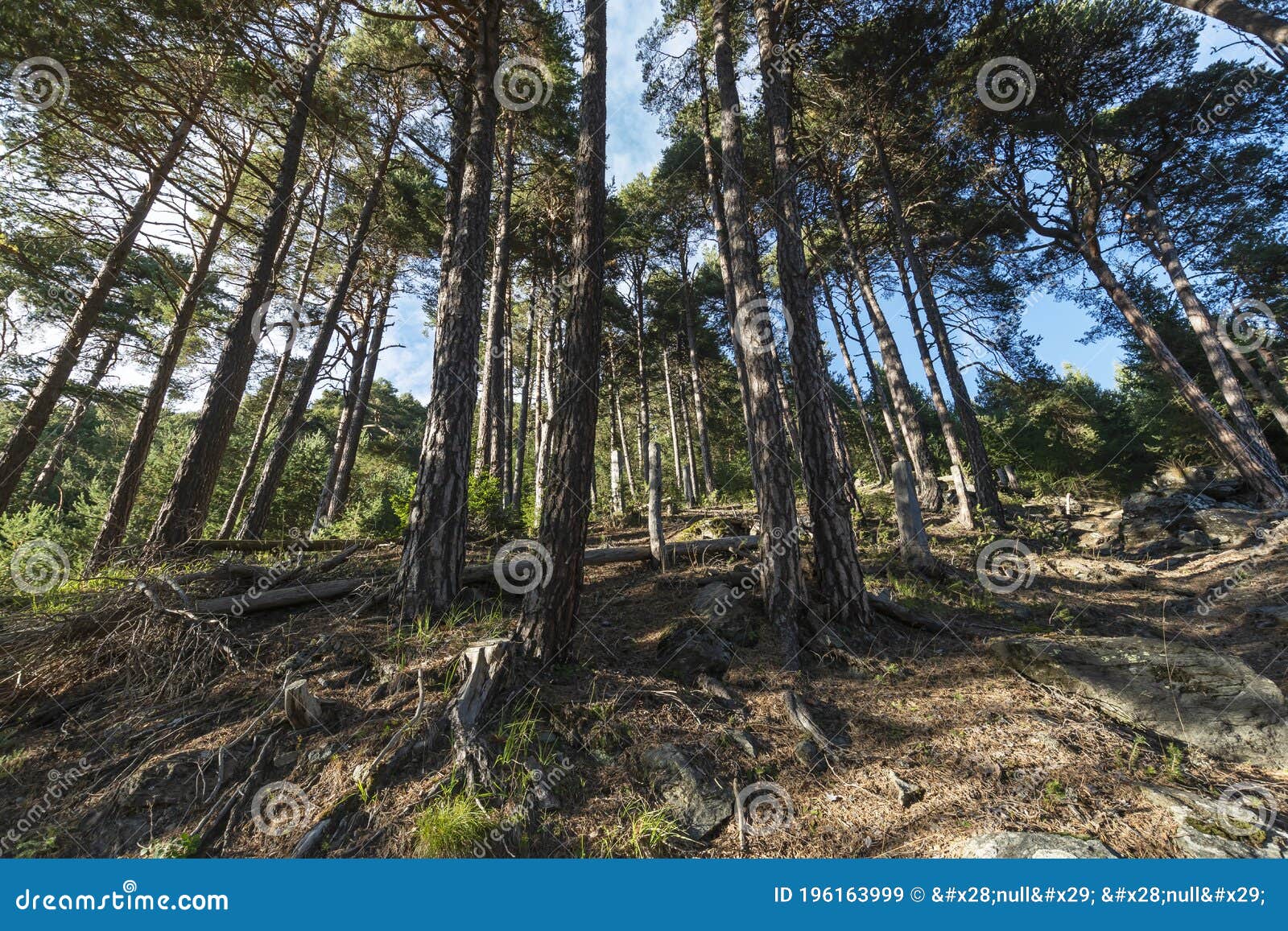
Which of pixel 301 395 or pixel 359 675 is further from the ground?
pixel 301 395

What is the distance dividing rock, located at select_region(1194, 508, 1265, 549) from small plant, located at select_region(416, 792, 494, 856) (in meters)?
12.3

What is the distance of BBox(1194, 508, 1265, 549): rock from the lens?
8.02 m

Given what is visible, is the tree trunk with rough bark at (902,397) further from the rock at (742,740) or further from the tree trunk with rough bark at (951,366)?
the rock at (742,740)

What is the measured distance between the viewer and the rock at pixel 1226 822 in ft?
7.42

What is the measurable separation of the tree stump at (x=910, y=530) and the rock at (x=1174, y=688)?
7.88 feet

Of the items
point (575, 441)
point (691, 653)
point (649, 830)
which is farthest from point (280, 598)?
point (649, 830)

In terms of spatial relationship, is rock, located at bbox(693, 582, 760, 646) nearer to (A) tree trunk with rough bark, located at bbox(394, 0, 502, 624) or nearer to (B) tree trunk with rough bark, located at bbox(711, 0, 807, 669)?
(B) tree trunk with rough bark, located at bbox(711, 0, 807, 669)

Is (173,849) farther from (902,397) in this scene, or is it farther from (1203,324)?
(1203,324)

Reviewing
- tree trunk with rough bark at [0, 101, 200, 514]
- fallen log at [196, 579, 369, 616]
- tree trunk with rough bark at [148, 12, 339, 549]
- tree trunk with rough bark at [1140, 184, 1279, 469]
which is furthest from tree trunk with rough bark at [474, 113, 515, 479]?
tree trunk with rough bark at [1140, 184, 1279, 469]

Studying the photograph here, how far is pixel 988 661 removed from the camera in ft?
14.5

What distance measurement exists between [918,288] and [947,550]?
21.8ft

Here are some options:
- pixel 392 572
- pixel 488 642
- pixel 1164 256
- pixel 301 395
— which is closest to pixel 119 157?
pixel 301 395

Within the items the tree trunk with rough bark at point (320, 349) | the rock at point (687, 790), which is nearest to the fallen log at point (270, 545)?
the tree trunk with rough bark at point (320, 349)

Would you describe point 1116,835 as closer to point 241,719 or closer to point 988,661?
point 988,661
